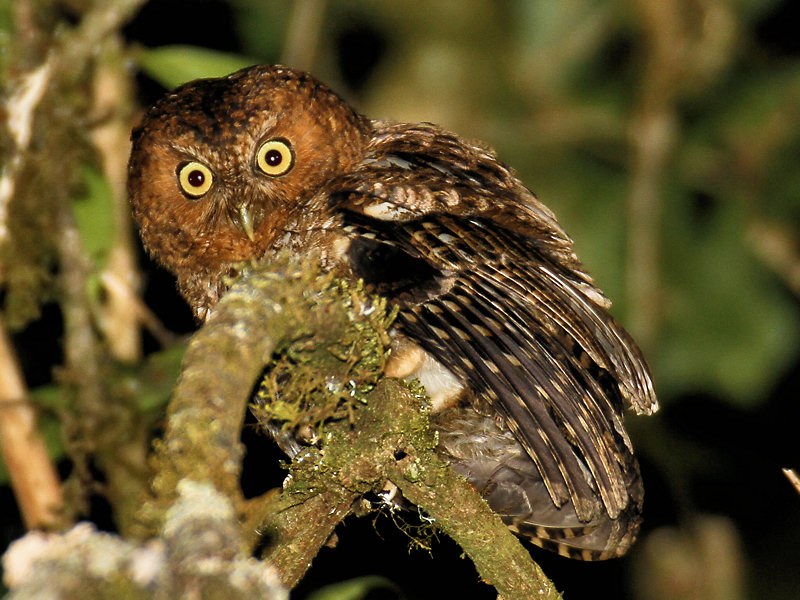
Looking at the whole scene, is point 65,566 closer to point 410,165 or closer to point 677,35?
point 410,165

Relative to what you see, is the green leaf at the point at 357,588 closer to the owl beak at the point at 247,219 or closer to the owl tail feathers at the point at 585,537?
the owl tail feathers at the point at 585,537

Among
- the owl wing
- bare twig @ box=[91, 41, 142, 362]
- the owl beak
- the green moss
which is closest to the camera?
the green moss

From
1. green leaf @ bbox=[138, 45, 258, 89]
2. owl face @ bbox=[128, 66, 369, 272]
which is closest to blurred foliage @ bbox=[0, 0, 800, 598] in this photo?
green leaf @ bbox=[138, 45, 258, 89]

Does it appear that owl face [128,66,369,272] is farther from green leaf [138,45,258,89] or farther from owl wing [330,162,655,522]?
owl wing [330,162,655,522]

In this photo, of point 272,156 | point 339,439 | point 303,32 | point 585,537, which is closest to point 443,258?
point 339,439

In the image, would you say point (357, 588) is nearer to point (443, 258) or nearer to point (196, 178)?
point (443, 258)

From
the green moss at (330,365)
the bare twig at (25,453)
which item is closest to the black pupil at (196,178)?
the bare twig at (25,453)

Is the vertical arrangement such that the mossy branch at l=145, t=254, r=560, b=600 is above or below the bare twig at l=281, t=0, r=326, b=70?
below
